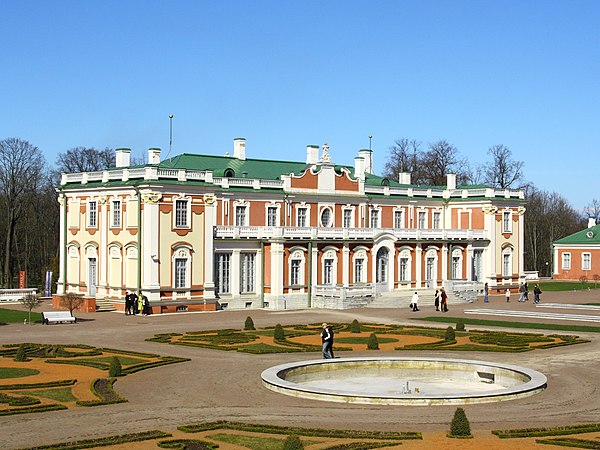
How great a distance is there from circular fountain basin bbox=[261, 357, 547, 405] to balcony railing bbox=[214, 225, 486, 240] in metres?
27.3

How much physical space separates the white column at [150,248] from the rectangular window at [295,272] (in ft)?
31.7

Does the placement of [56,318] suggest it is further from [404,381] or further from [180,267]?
[404,381]

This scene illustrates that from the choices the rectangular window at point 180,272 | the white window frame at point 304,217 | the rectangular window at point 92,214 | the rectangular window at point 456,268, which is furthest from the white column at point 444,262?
the rectangular window at point 92,214

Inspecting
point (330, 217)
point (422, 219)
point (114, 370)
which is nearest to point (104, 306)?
point (330, 217)

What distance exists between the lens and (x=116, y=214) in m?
56.5

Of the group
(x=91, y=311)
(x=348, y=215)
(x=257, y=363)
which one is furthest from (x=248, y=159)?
(x=257, y=363)

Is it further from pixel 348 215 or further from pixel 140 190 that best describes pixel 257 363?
pixel 348 215

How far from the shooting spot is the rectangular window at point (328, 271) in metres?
61.6

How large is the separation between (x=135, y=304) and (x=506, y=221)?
32.9 meters

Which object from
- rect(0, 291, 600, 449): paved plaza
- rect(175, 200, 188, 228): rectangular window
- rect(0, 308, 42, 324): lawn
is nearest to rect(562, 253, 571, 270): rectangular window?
rect(175, 200, 188, 228): rectangular window

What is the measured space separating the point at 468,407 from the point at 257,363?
998 centimetres

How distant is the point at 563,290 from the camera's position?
251ft

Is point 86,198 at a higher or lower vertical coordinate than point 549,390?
higher

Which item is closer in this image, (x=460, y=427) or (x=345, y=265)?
(x=460, y=427)
